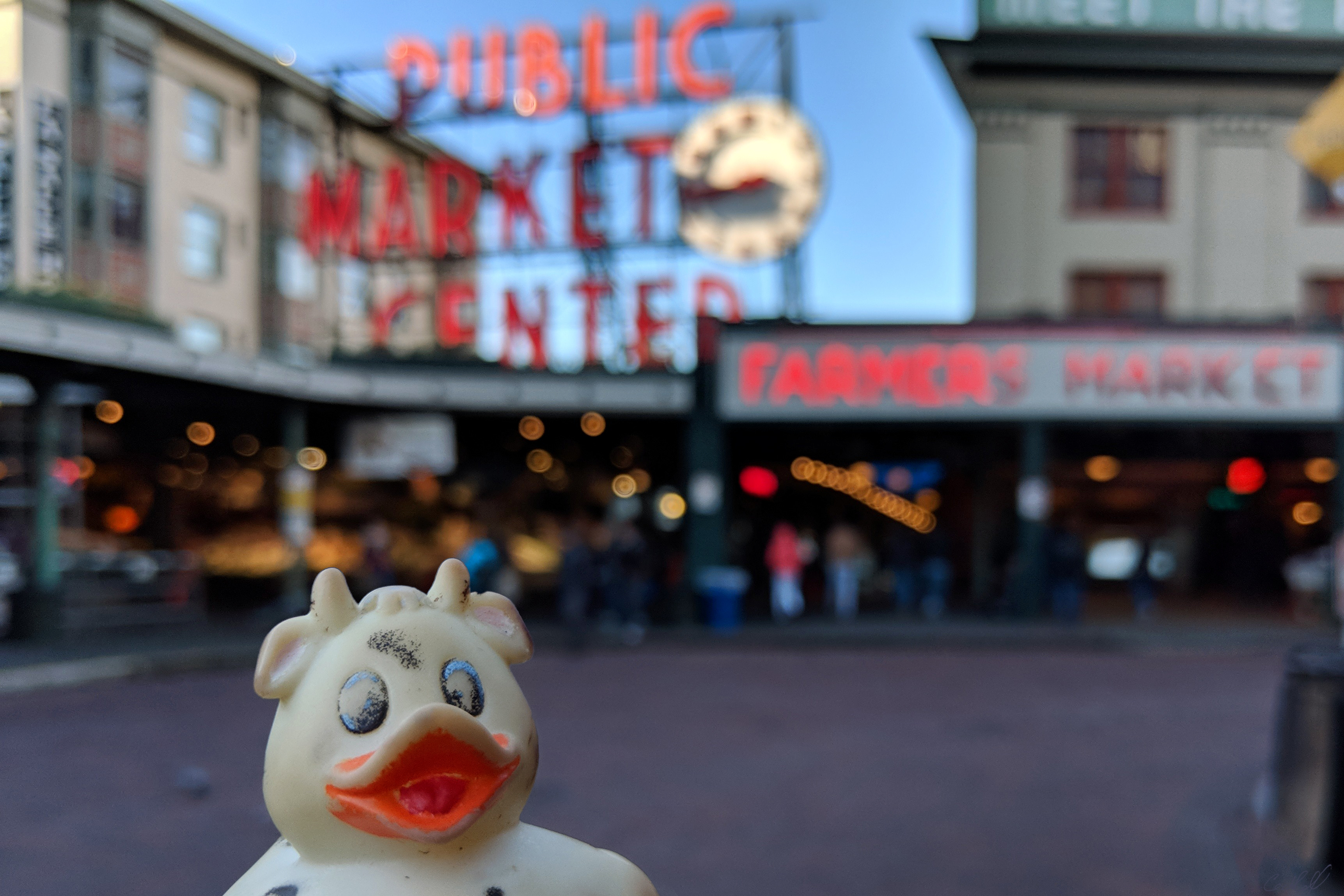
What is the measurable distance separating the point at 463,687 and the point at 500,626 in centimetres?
30

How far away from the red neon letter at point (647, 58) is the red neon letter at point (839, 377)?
6.74 meters

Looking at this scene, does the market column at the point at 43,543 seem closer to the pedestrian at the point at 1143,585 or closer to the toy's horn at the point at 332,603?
the toy's horn at the point at 332,603

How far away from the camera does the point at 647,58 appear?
20547mm

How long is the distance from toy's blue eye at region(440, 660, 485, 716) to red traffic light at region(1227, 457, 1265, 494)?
22.5 m

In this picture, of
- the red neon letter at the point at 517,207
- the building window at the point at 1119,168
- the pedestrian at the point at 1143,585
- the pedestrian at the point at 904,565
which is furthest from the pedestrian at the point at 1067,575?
the red neon letter at the point at 517,207

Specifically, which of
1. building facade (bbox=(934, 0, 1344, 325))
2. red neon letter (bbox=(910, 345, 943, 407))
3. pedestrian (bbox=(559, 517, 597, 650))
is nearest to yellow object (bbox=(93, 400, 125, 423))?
pedestrian (bbox=(559, 517, 597, 650))

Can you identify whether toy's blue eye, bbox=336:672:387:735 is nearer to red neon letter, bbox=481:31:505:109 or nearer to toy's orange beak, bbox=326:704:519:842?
toy's orange beak, bbox=326:704:519:842

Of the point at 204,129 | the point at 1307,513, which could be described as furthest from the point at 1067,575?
the point at 204,129

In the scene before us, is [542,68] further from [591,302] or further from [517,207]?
[591,302]

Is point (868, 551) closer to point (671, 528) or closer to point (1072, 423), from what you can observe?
point (671, 528)

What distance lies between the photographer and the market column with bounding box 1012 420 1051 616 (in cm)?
1759

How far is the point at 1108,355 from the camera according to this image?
58.1 feet

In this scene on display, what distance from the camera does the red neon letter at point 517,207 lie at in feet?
68.1

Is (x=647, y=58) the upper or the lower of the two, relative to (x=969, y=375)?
upper
